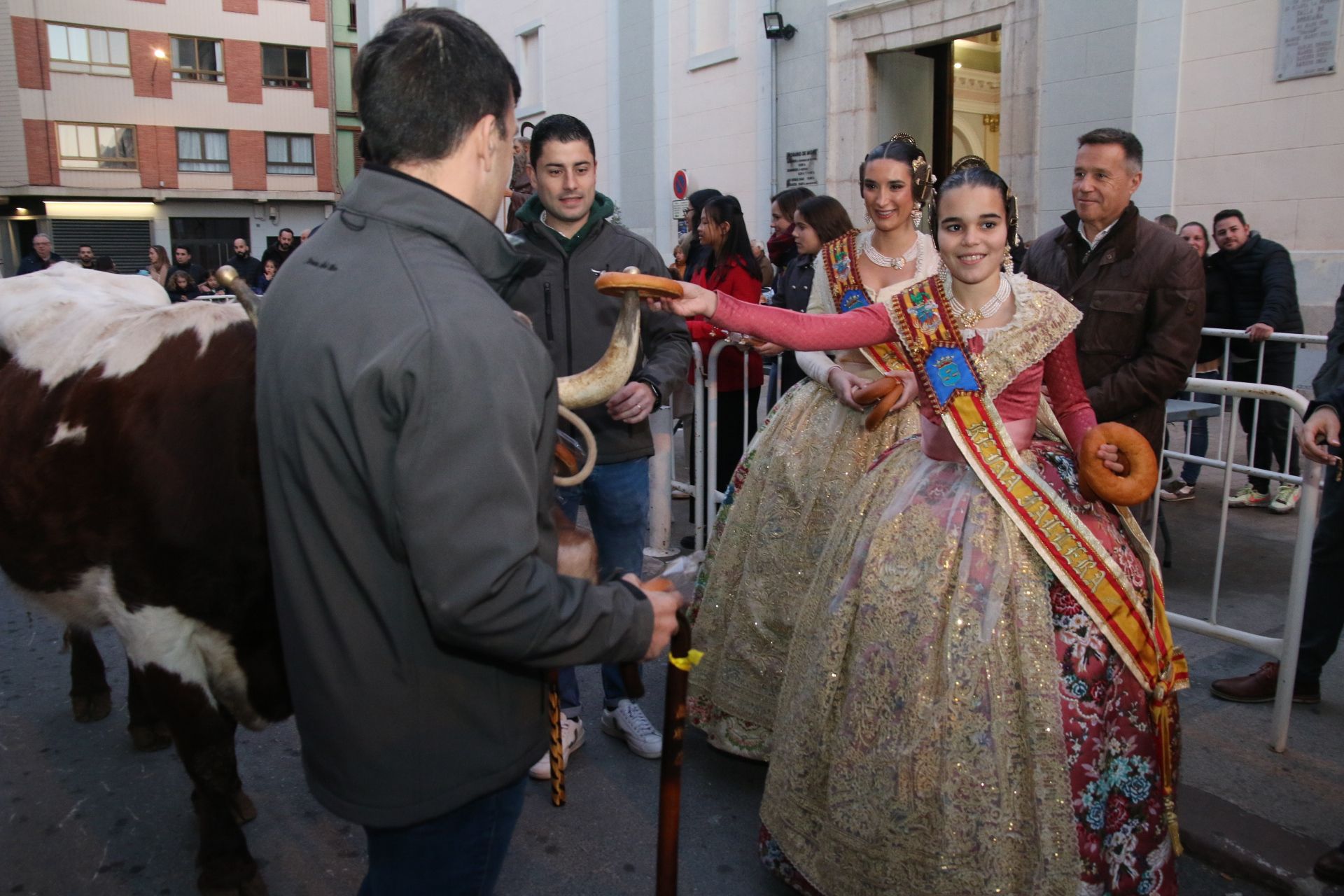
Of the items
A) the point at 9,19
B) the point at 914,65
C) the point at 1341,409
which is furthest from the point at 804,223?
the point at 9,19

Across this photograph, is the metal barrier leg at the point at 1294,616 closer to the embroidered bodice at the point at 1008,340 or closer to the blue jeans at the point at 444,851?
the embroidered bodice at the point at 1008,340

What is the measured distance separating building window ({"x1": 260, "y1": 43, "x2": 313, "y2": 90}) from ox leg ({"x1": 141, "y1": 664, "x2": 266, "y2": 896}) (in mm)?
37024

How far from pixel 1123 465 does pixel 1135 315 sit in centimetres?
152

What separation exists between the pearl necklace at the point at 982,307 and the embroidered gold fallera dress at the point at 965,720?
0.08 meters

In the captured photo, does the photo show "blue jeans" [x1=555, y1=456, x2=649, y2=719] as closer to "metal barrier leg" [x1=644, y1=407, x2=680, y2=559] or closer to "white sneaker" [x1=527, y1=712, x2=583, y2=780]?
"white sneaker" [x1=527, y1=712, x2=583, y2=780]

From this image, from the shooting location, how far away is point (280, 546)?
1.52 meters

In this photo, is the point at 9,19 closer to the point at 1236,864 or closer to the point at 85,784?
the point at 85,784

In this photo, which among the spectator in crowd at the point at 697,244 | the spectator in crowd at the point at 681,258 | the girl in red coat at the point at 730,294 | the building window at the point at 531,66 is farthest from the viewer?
the building window at the point at 531,66

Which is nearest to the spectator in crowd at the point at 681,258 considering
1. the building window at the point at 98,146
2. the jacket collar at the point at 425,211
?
the jacket collar at the point at 425,211

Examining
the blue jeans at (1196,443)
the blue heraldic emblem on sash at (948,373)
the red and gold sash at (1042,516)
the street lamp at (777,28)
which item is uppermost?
the street lamp at (777,28)

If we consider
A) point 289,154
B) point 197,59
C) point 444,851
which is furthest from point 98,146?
point 444,851

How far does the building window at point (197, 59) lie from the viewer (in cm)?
3350

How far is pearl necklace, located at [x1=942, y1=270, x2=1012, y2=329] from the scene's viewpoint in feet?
8.73

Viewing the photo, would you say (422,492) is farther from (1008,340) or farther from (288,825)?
(288,825)
